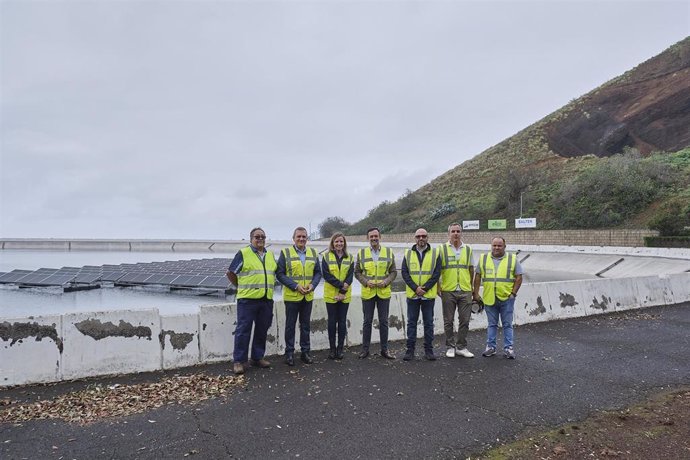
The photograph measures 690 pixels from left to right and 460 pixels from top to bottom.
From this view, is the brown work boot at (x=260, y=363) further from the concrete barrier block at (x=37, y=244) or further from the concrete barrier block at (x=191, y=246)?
the concrete barrier block at (x=37, y=244)

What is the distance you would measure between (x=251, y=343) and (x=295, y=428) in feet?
8.84

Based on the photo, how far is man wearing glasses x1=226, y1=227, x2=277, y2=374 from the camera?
669cm

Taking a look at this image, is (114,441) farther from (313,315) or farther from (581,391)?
(581,391)

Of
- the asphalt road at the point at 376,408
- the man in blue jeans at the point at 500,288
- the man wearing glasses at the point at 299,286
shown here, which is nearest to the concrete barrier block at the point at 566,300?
the asphalt road at the point at 376,408

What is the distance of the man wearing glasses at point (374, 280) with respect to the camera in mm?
7301

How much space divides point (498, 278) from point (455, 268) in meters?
0.73

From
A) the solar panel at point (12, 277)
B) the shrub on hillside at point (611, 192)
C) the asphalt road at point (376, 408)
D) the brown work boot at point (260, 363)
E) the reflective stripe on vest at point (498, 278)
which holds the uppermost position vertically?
the shrub on hillside at point (611, 192)

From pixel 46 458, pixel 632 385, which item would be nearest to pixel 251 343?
pixel 46 458

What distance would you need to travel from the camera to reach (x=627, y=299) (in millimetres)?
12148

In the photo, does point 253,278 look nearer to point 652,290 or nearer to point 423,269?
point 423,269

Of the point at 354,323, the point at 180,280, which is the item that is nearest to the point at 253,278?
the point at 354,323

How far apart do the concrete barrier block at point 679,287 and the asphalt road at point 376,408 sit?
6539 mm

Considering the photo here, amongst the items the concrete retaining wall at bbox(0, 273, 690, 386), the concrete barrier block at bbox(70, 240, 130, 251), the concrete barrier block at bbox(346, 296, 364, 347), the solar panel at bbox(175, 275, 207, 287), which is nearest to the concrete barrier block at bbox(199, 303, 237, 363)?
the concrete retaining wall at bbox(0, 273, 690, 386)

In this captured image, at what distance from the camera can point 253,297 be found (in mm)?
6711
